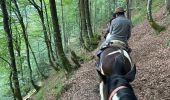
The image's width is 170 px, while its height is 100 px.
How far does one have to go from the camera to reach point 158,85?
958 centimetres

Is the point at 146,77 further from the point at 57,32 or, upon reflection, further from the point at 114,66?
the point at 57,32

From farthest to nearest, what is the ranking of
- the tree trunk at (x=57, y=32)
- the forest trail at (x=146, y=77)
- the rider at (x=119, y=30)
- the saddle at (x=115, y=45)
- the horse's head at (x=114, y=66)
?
the tree trunk at (x=57, y=32) → the forest trail at (x=146, y=77) → the rider at (x=119, y=30) → the saddle at (x=115, y=45) → the horse's head at (x=114, y=66)

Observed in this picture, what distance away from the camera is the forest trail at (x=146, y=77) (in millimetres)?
9375

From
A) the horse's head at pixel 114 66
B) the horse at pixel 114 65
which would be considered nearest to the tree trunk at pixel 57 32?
the horse at pixel 114 65

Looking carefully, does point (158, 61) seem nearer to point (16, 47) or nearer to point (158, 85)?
point (158, 85)

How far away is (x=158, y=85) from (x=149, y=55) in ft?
13.5

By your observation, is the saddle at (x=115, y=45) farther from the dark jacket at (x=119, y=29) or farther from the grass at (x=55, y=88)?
the grass at (x=55, y=88)

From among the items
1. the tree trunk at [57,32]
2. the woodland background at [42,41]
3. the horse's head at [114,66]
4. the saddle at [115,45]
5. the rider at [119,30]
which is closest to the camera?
the horse's head at [114,66]

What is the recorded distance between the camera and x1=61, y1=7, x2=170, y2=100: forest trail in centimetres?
938

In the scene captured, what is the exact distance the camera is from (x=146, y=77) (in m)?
10.8

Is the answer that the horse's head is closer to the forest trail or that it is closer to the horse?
the horse

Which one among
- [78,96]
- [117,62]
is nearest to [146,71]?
[78,96]

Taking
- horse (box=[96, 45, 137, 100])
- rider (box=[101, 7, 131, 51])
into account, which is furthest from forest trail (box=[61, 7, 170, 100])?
horse (box=[96, 45, 137, 100])

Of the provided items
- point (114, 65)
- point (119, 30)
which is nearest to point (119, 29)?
point (119, 30)
